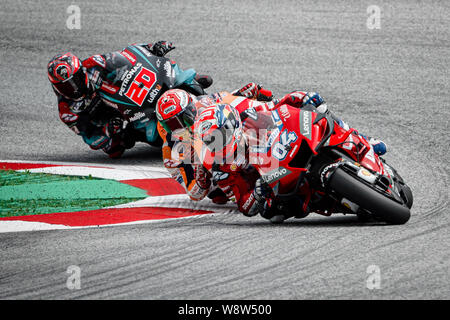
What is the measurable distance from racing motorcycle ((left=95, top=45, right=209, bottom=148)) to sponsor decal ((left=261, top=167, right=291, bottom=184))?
3.07 m

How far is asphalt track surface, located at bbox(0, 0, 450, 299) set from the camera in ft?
14.5

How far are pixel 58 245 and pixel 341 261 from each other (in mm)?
2265

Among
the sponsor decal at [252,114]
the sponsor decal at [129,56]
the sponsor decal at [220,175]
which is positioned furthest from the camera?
the sponsor decal at [129,56]

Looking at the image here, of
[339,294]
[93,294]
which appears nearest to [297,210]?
[339,294]

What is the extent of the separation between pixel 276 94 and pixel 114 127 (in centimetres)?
268

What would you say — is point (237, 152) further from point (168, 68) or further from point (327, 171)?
point (168, 68)

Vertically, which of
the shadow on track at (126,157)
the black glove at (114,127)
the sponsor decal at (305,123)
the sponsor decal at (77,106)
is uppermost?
the sponsor decal at (305,123)

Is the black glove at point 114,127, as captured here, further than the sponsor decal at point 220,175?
Yes

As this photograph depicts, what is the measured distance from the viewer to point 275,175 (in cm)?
543

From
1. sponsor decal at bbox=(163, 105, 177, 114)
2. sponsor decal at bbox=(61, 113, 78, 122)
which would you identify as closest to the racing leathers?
sponsor decal at bbox=(163, 105, 177, 114)

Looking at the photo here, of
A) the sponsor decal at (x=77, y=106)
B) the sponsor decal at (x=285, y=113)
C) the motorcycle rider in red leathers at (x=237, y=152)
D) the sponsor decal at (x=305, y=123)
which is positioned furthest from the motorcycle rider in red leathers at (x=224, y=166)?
the sponsor decal at (x=77, y=106)

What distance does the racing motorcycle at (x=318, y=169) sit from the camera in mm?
5039

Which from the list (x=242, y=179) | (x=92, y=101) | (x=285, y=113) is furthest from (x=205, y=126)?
(x=92, y=101)

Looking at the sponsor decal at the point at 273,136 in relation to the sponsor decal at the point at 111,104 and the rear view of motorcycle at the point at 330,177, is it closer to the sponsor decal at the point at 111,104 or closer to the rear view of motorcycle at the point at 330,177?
the rear view of motorcycle at the point at 330,177
